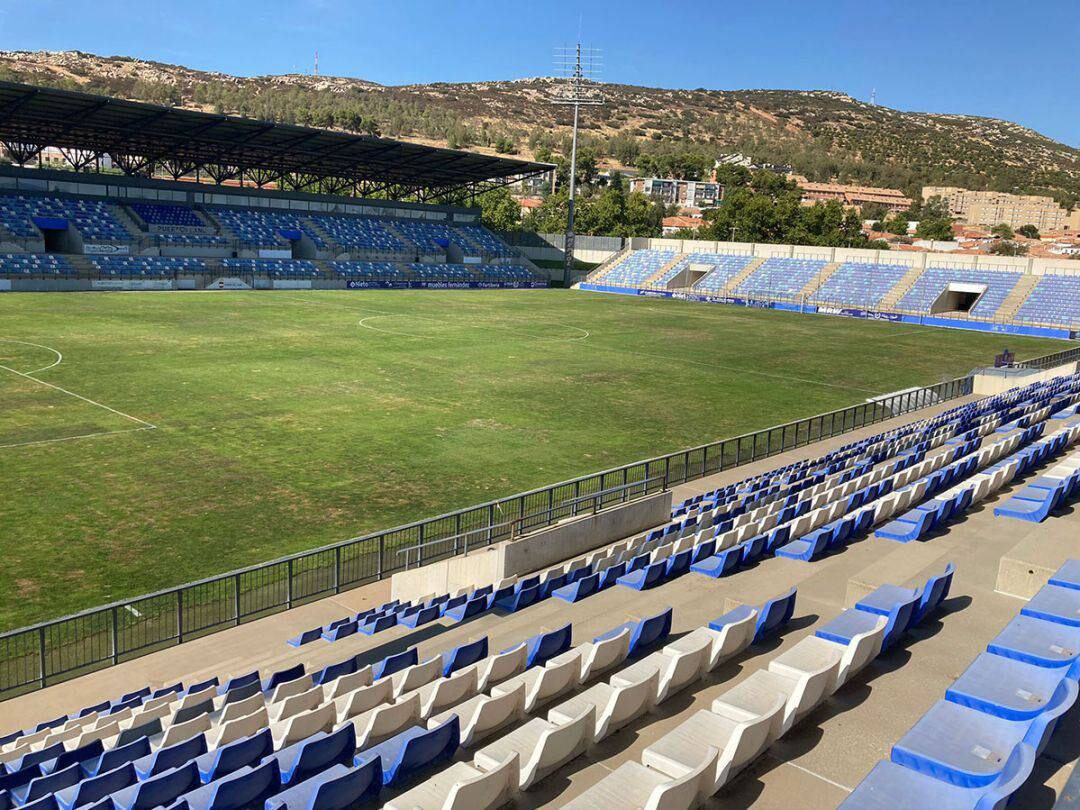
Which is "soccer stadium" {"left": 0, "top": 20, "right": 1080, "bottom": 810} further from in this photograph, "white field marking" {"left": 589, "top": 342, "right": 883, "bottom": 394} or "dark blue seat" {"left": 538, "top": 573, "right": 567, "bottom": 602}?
"white field marking" {"left": 589, "top": 342, "right": 883, "bottom": 394}

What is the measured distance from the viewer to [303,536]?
1756 cm

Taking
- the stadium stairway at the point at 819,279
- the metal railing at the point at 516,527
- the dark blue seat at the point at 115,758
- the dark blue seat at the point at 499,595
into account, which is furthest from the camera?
the stadium stairway at the point at 819,279

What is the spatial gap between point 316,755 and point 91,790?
1.75 m

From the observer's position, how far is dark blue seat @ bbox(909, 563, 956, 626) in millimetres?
8820

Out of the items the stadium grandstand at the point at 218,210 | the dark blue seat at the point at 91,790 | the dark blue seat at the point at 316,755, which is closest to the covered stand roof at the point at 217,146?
the stadium grandstand at the point at 218,210

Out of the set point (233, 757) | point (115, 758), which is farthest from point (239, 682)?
point (233, 757)

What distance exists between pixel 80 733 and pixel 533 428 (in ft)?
62.9

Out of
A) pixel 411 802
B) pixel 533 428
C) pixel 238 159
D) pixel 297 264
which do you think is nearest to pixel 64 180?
pixel 238 159

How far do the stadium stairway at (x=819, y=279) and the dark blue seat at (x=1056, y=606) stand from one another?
243 ft

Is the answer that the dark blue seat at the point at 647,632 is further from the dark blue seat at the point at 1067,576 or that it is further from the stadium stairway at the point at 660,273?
the stadium stairway at the point at 660,273

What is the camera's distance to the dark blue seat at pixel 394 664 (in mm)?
9312

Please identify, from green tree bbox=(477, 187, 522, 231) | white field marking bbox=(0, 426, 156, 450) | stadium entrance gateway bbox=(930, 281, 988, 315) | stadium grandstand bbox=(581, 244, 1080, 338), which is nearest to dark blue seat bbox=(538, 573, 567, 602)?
white field marking bbox=(0, 426, 156, 450)

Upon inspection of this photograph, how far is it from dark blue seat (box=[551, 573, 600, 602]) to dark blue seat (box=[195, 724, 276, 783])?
522 centimetres

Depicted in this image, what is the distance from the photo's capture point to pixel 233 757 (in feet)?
22.8
